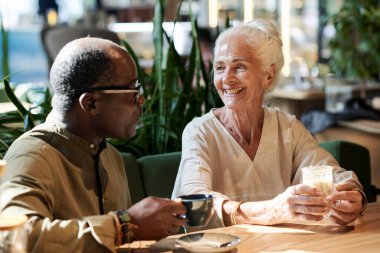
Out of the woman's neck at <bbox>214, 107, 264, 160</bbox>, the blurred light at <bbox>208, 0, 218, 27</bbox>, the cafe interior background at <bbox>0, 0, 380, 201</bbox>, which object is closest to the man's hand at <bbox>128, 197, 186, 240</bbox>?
the woman's neck at <bbox>214, 107, 264, 160</bbox>

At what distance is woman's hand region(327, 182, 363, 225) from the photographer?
80.9 inches

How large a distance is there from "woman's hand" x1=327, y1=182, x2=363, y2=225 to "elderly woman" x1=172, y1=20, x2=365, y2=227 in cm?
16

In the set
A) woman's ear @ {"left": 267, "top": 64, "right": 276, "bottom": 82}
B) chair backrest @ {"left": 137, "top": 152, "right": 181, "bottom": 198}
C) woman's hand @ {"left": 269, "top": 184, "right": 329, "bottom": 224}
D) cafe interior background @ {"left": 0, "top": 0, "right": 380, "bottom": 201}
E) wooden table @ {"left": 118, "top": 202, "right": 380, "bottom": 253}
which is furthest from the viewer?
cafe interior background @ {"left": 0, "top": 0, "right": 380, "bottom": 201}

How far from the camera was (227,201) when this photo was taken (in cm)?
217

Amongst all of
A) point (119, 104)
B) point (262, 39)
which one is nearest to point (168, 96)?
point (262, 39)

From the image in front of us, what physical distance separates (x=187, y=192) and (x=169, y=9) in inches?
284

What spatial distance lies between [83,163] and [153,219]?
0.31 metres

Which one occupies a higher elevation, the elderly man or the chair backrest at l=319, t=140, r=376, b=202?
the elderly man

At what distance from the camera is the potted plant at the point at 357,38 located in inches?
237

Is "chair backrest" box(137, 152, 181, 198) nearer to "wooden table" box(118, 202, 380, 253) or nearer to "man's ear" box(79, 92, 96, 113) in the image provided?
"wooden table" box(118, 202, 380, 253)

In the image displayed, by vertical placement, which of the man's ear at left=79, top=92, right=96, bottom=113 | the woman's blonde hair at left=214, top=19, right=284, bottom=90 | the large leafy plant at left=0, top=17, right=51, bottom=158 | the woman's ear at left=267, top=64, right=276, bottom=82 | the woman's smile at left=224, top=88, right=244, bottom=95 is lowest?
the large leafy plant at left=0, top=17, right=51, bottom=158

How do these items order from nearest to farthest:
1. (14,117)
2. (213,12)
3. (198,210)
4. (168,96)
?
(198,210) < (14,117) < (168,96) < (213,12)

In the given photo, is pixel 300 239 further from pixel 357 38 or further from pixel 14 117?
pixel 357 38

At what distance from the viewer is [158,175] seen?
277 centimetres
